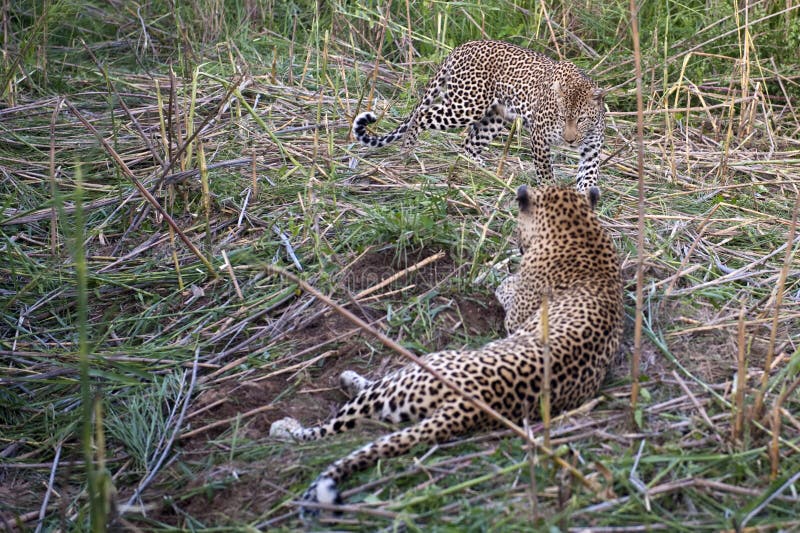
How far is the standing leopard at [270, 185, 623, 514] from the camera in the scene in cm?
409

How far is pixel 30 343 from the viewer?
18.0 ft

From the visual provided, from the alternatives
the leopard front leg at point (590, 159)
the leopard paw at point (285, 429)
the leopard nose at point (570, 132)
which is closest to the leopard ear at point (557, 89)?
the leopard nose at point (570, 132)

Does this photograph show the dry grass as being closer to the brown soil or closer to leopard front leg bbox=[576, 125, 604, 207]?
the brown soil

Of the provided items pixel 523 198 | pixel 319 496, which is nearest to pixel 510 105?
pixel 523 198

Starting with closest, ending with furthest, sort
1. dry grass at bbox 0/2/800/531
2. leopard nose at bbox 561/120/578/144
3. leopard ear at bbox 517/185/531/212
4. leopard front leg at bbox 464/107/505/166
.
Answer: dry grass at bbox 0/2/800/531 < leopard ear at bbox 517/185/531/212 < leopard nose at bbox 561/120/578/144 < leopard front leg at bbox 464/107/505/166

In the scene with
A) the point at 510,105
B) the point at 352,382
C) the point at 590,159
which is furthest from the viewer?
the point at 510,105

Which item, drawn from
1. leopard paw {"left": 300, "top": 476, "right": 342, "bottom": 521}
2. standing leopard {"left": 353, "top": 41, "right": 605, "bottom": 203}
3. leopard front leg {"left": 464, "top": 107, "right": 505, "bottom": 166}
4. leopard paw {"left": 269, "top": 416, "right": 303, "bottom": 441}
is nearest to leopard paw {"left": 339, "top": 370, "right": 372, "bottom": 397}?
leopard paw {"left": 269, "top": 416, "right": 303, "bottom": 441}

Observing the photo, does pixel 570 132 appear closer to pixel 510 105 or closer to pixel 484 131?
pixel 510 105

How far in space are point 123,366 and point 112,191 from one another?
2.09 meters

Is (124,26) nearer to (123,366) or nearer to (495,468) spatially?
(123,366)

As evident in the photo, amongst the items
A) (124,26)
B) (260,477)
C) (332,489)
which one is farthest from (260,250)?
(124,26)

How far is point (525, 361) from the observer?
424 cm

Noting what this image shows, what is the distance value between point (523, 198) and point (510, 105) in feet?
9.64

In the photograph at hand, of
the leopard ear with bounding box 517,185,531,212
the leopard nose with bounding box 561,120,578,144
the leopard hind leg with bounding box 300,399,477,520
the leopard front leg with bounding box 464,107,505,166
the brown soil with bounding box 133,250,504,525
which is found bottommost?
the brown soil with bounding box 133,250,504,525
